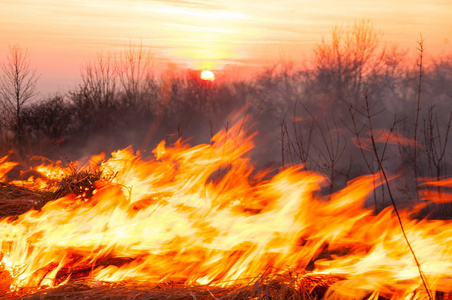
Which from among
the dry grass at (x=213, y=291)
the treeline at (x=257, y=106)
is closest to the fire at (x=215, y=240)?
the dry grass at (x=213, y=291)

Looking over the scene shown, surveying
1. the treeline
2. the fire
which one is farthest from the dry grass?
the treeline

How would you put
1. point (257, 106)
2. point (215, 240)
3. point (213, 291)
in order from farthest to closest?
point (257, 106) < point (215, 240) < point (213, 291)

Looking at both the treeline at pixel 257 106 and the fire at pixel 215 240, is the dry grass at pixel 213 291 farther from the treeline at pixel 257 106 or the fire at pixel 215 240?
the treeline at pixel 257 106

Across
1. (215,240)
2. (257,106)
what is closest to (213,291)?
(215,240)

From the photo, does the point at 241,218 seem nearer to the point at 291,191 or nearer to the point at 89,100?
the point at 291,191

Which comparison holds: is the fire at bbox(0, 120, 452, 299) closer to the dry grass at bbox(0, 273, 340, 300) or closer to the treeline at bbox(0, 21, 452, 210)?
the dry grass at bbox(0, 273, 340, 300)

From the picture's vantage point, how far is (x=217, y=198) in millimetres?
4508

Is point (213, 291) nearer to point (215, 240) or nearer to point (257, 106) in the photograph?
point (215, 240)

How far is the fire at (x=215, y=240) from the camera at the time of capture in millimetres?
3336

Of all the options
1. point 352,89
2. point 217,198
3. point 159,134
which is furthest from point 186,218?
point 159,134

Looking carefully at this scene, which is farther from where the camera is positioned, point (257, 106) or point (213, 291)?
point (257, 106)

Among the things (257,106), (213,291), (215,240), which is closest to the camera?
(213,291)

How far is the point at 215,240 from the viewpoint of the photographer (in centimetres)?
385

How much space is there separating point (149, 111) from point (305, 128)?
387 inches
